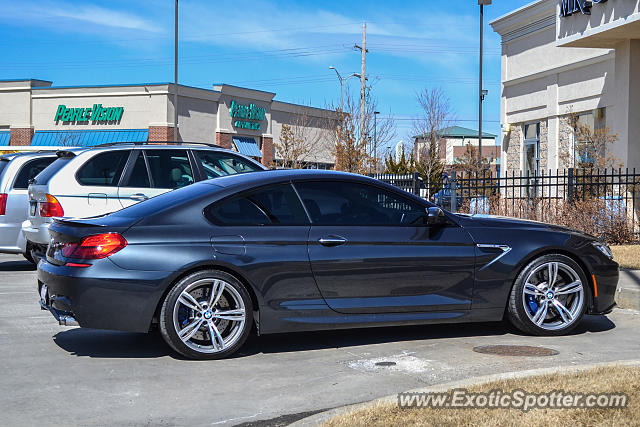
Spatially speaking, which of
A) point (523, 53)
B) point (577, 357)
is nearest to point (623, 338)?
point (577, 357)

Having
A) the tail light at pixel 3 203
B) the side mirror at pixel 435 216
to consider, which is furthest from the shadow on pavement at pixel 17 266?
the side mirror at pixel 435 216

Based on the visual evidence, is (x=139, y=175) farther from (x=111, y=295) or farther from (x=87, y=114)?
(x=87, y=114)

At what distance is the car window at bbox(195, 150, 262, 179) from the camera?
10.9 metres

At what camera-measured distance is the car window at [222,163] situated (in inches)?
431

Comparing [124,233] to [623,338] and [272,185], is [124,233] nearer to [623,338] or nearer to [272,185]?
[272,185]

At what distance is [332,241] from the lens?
653 cm

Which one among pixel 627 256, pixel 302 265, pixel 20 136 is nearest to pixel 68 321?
pixel 302 265

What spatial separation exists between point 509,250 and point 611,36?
13.9 metres

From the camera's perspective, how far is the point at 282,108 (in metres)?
58.3

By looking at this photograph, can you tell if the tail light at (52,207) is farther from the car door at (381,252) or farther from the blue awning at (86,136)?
the blue awning at (86,136)

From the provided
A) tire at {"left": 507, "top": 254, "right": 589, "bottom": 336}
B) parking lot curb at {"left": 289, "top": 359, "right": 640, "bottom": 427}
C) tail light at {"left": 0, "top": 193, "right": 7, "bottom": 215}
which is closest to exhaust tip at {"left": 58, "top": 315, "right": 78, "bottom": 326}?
parking lot curb at {"left": 289, "top": 359, "right": 640, "bottom": 427}

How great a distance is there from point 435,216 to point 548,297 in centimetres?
135

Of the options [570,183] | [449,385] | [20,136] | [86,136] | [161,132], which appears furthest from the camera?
[20,136]

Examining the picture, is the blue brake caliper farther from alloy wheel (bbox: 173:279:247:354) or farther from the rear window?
the rear window
